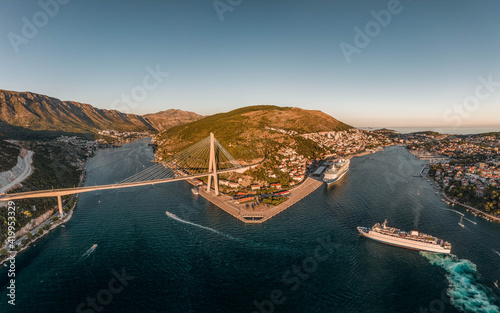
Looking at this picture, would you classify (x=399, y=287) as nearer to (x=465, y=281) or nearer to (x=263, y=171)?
(x=465, y=281)

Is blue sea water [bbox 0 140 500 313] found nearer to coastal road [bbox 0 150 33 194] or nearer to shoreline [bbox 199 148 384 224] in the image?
shoreline [bbox 199 148 384 224]

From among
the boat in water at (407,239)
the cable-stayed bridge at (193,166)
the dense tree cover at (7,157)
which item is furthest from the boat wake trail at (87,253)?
the boat in water at (407,239)

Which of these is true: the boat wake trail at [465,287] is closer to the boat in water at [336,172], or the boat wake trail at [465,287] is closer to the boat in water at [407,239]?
the boat in water at [407,239]

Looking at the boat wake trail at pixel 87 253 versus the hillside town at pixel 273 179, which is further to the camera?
the hillside town at pixel 273 179

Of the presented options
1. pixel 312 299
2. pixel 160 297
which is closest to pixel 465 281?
pixel 312 299

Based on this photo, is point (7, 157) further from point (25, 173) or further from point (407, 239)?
point (407, 239)

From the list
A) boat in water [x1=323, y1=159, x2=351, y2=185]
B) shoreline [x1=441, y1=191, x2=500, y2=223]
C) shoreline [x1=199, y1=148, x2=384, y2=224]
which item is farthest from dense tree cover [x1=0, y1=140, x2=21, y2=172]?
shoreline [x1=441, y1=191, x2=500, y2=223]
